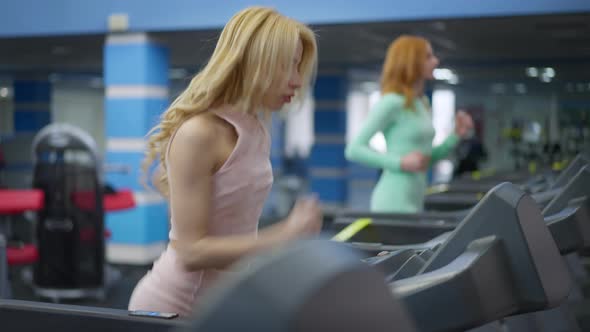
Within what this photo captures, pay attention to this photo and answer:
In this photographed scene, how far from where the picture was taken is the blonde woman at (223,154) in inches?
53.1

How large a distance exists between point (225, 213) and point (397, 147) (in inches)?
67.4

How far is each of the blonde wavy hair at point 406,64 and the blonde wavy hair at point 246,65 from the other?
5.04 feet

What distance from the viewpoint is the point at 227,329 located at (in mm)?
447

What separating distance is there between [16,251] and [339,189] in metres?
7.78

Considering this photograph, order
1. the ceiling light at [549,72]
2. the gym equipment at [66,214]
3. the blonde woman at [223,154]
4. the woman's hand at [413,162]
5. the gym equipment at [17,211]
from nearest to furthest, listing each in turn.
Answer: the blonde woman at [223,154], the woman's hand at [413,162], the gym equipment at [17,211], the gym equipment at [66,214], the ceiling light at [549,72]

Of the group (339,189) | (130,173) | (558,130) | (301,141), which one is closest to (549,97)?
(558,130)

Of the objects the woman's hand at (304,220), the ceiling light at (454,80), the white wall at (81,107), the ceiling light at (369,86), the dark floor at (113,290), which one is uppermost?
the woman's hand at (304,220)

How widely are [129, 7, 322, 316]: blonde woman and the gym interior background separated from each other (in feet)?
1.04

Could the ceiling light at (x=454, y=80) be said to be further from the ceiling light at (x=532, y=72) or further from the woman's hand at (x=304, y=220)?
the woman's hand at (x=304, y=220)

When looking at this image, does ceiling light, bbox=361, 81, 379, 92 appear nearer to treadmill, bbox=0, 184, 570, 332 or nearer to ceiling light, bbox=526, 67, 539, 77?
ceiling light, bbox=526, 67, 539, 77

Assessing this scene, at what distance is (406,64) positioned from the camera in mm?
2998

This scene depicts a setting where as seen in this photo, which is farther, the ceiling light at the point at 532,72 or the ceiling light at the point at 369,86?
the ceiling light at the point at 369,86

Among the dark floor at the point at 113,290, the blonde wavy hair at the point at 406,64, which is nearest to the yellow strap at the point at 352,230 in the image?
the blonde wavy hair at the point at 406,64

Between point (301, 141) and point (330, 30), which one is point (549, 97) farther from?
point (301, 141)
